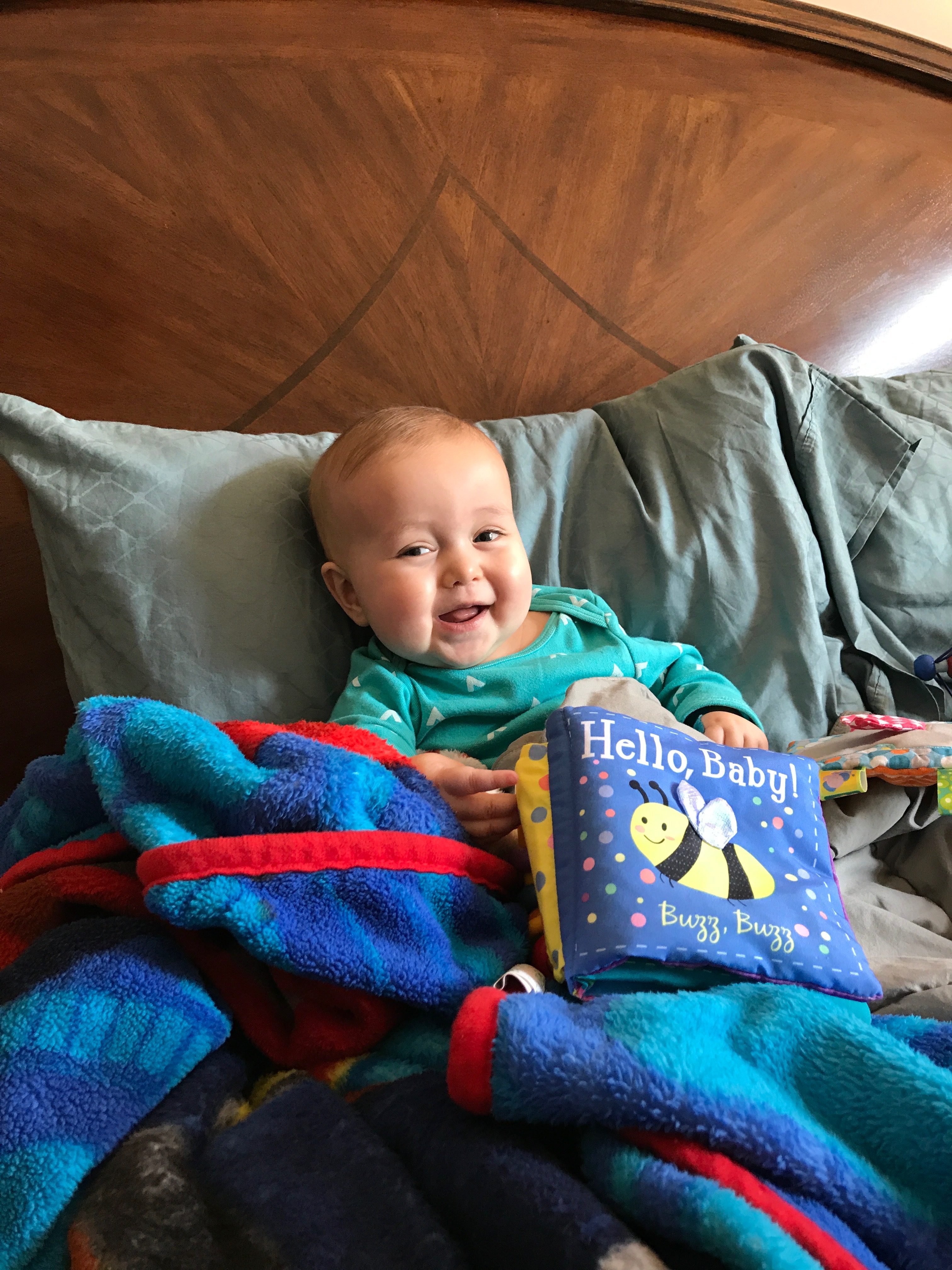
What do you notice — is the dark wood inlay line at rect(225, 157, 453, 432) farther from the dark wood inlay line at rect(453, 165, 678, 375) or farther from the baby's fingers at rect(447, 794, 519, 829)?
the baby's fingers at rect(447, 794, 519, 829)

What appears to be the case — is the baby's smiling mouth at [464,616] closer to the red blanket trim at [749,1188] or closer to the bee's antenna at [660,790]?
the bee's antenna at [660,790]

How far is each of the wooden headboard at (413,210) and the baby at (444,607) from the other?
306 mm

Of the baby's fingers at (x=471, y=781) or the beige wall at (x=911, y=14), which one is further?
the beige wall at (x=911, y=14)

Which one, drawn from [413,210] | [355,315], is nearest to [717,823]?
[355,315]

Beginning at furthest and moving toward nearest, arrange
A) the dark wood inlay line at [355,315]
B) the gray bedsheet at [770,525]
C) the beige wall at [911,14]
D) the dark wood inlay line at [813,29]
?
1. the beige wall at [911,14]
2. the dark wood inlay line at [813,29]
3. the dark wood inlay line at [355,315]
4. the gray bedsheet at [770,525]

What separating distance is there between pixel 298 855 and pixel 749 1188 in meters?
0.33

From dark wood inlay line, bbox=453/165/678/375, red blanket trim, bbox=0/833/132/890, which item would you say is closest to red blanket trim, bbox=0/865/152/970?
red blanket trim, bbox=0/833/132/890

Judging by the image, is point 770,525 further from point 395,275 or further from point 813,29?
point 813,29

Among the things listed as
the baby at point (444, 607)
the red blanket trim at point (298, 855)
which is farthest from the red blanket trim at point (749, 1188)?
the baby at point (444, 607)

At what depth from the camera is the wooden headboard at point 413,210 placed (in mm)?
1119

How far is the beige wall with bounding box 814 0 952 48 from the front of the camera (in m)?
1.53

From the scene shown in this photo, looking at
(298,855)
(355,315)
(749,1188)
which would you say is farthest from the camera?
(355,315)

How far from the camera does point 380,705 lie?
3.13 ft

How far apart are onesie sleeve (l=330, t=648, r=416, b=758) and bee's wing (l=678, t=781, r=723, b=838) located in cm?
34
